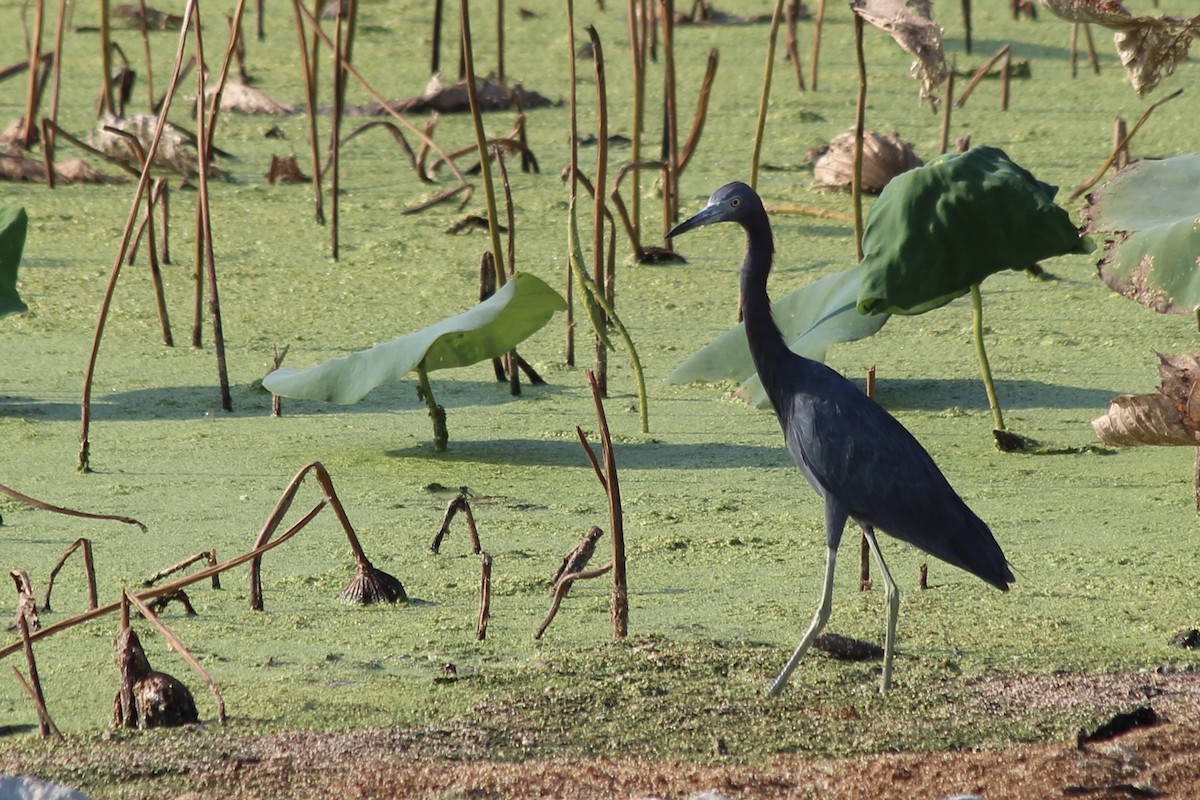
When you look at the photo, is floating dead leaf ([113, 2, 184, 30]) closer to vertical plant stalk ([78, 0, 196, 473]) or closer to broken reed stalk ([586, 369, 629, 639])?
vertical plant stalk ([78, 0, 196, 473])

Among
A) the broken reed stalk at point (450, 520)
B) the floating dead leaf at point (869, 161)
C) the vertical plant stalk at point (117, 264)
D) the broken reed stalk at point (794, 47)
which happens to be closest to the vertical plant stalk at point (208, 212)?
the vertical plant stalk at point (117, 264)

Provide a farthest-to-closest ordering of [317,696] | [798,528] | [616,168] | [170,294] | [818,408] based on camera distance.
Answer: [616,168] → [170,294] → [798,528] → [818,408] → [317,696]

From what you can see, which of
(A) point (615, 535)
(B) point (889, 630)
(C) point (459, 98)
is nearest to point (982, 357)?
(B) point (889, 630)

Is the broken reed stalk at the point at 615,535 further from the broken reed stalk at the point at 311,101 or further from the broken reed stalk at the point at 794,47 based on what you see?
the broken reed stalk at the point at 794,47

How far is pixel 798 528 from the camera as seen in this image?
10.6ft

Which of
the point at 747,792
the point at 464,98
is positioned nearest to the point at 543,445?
the point at 747,792

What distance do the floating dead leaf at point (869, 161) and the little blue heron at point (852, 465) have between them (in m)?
2.81

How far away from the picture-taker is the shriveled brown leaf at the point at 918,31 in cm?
361

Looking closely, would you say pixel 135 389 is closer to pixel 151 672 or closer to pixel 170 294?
pixel 170 294

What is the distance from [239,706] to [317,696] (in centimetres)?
11

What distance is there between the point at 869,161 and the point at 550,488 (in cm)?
258

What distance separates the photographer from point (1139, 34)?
3229 mm

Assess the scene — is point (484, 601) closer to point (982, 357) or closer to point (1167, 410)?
point (1167, 410)

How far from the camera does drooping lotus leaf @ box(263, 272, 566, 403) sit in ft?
11.3
